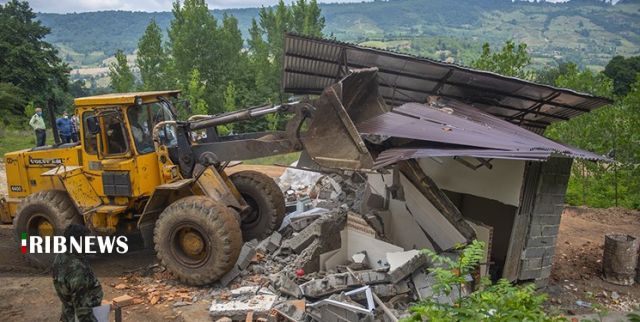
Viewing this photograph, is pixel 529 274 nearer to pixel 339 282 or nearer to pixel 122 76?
pixel 339 282

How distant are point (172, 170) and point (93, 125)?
4.38 feet

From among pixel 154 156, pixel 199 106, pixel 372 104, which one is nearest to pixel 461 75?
pixel 372 104

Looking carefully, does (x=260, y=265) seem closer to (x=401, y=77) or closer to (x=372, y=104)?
(x=372, y=104)

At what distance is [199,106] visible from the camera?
22.7m

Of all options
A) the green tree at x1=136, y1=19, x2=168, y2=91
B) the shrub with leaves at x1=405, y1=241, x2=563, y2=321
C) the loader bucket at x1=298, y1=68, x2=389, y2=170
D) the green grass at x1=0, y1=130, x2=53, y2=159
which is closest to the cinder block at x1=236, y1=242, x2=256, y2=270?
the loader bucket at x1=298, y1=68, x2=389, y2=170

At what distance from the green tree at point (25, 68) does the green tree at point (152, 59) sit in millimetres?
6403

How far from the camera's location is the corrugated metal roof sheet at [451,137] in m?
6.08

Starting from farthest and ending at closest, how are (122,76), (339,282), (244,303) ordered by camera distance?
(122,76) → (339,282) → (244,303)

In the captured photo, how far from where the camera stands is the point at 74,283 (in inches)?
182

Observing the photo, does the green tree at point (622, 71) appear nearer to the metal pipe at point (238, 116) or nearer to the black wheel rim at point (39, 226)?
the metal pipe at point (238, 116)

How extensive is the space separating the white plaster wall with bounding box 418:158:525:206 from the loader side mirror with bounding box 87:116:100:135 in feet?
18.4

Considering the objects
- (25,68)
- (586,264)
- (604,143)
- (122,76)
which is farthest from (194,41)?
(586,264)

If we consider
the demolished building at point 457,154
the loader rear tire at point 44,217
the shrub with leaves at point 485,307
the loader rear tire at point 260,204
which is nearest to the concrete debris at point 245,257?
the loader rear tire at point 260,204

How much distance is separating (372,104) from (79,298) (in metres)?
4.59
